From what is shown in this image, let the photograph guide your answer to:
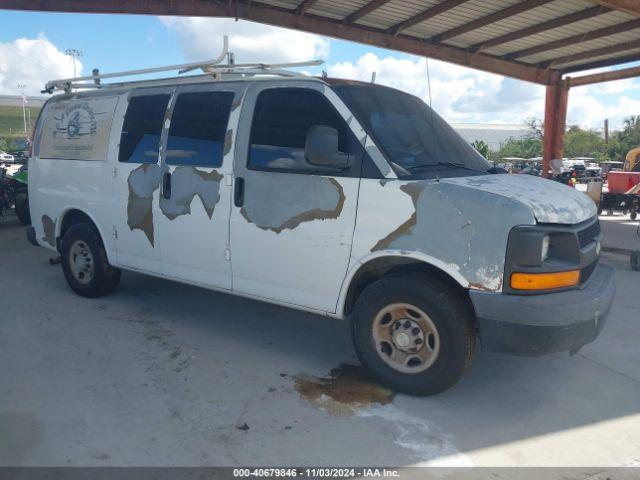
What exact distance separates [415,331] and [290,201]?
130 centimetres

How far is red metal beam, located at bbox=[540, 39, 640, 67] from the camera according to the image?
12198mm

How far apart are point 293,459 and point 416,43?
39.5 ft

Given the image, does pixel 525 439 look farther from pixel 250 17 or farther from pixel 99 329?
pixel 250 17

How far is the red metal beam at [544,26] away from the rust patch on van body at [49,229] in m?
10.0

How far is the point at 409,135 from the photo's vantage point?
12.9 feet

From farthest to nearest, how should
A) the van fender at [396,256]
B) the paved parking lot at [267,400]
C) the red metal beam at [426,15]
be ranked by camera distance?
the red metal beam at [426,15], the van fender at [396,256], the paved parking lot at [267,400]

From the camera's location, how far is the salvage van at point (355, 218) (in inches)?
127

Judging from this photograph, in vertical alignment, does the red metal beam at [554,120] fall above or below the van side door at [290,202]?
above

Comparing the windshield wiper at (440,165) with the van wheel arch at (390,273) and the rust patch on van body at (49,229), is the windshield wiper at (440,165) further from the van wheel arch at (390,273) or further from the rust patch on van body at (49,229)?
the rust patch on van body at (49,229)

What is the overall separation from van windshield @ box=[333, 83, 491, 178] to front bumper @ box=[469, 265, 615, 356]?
99 cm

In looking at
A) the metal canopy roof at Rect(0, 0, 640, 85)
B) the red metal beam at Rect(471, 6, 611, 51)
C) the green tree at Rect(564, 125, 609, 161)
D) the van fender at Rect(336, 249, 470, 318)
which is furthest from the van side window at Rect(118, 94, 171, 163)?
the green tree at Rect(564, 125, 609, 161)

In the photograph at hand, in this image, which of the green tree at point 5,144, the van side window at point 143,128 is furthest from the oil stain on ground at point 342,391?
the green tree at point 5,144

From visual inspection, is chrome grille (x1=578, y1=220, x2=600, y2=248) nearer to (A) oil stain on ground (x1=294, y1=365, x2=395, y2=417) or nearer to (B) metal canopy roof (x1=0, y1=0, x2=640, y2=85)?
(A) oil stain on ground (x1=294, y1=365, x2=395, y2=417)

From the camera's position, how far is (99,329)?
485 centimetres
